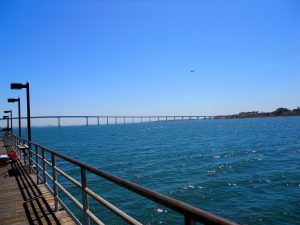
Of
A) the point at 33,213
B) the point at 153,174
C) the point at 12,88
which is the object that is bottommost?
the point at 153,174

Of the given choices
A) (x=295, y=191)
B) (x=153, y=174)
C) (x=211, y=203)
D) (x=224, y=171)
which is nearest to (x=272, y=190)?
(x=295, y=191)

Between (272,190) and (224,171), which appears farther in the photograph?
(224,171)

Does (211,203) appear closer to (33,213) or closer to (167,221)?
(167,221)

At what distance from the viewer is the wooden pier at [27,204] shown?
19.1 ft

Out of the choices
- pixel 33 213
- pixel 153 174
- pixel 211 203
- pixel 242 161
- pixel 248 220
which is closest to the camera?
pixel 33 213

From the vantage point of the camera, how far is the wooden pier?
5.81m

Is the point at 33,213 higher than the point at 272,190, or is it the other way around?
the point at 33,213

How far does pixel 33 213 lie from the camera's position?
6270 millimetres

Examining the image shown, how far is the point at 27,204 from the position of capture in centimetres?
705

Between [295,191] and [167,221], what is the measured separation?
25.4ft

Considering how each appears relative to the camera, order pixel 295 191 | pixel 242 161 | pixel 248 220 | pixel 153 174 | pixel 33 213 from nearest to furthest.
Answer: pixel 33 213
pixel 248 220
pixel 295 191
pixel 153 174
pixel 242 161

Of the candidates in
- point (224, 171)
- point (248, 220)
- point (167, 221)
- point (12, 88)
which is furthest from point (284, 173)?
point (12, 88)

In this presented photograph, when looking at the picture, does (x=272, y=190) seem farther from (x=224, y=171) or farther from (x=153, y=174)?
(x=153, y=174)

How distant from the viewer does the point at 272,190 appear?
50.3ft
